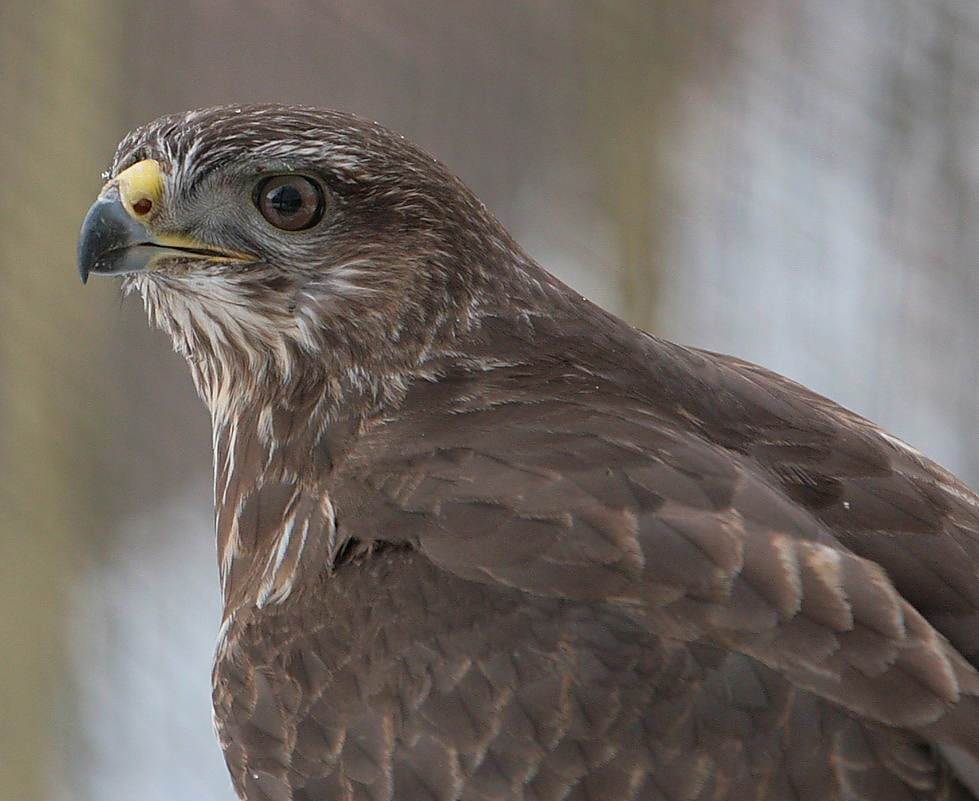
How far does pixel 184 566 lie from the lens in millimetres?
4766

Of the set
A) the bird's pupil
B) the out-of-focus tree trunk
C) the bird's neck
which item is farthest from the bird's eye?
the out-of-focus tree trunk

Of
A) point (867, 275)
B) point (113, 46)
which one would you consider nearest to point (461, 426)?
point (867, 275)

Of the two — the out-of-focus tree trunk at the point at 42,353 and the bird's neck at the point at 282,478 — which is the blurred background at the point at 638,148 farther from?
the bird's neck at the point at 282,478

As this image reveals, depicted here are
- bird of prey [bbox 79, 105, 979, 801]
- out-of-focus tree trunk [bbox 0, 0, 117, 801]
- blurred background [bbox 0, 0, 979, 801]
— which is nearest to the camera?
bird of prey [bbox 79, 105, 979, 801]

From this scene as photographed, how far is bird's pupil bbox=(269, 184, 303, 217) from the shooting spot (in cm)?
246

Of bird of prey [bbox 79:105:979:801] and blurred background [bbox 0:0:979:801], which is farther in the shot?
blurred background [bbox 0:0:979:801]

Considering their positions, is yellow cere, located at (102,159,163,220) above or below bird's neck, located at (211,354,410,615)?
above

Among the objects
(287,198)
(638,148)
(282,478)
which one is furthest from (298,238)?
(638,148)

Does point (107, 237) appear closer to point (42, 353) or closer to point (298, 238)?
point (298, 238)

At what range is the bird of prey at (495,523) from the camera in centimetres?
206

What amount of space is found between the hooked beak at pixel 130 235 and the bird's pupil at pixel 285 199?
0.09 m

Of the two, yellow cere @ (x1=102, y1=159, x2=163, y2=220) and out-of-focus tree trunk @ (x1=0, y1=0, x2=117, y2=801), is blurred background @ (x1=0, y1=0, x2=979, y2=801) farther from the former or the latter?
yellow cere @ (x1=102, y1=159, x2=163, y2=220)

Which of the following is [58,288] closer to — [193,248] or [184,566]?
[184,566]

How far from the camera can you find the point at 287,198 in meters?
2.46
